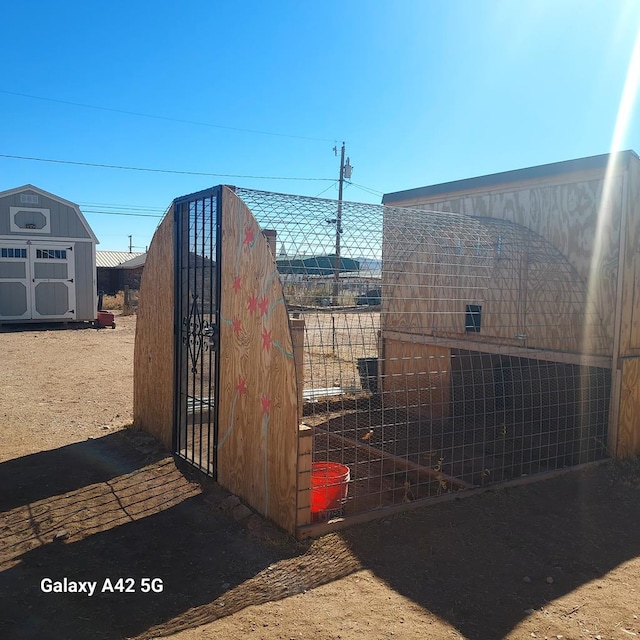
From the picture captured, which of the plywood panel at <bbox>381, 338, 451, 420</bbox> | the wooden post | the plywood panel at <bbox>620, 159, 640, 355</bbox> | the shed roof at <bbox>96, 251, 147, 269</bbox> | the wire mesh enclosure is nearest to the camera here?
the wooden post

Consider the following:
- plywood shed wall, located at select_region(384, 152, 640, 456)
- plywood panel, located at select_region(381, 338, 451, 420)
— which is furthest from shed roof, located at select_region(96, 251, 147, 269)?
plywood shed wall, located at select_region(384, 152, 640, 456)

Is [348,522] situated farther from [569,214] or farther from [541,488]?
[569,214]

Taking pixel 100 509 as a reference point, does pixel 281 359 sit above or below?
above

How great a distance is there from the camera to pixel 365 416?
8.15 m

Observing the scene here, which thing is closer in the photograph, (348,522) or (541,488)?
(348,522)

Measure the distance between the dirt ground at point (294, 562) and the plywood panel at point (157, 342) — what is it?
64 centimetres

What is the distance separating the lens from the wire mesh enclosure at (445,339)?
5.27 meters

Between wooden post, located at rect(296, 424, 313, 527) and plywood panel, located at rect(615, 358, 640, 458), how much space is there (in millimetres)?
3569

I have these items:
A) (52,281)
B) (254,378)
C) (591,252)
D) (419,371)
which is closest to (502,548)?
(254,378)

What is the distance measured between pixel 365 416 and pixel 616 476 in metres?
3.36

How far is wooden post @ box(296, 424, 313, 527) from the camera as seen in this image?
4207 millimetres

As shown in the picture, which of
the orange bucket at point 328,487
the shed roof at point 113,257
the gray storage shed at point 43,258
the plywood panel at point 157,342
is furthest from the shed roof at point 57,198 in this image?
the shed roof at point 113,257

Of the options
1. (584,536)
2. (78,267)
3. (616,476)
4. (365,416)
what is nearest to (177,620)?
(584,536)

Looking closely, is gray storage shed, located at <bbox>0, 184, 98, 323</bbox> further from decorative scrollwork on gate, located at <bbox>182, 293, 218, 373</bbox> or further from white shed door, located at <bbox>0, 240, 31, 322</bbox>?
decorative scrollwork on gate, located at <bbox>182, 293, 218, 373</bbox>
